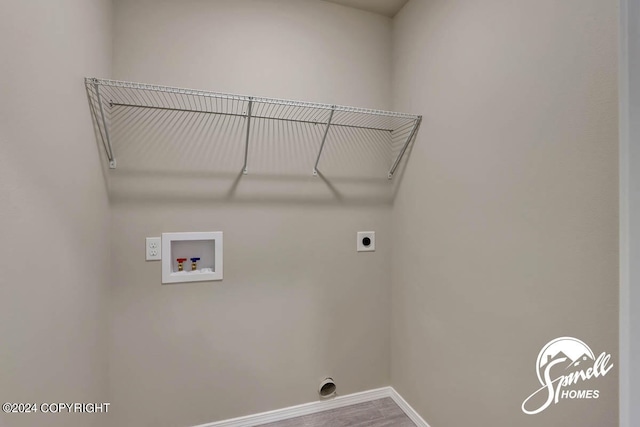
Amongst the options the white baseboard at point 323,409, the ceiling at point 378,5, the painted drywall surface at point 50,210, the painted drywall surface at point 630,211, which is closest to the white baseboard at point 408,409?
the white baseboard at point 323,409

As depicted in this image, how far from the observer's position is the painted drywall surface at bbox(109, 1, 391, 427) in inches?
57.9

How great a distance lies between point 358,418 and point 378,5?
2608 millimetres

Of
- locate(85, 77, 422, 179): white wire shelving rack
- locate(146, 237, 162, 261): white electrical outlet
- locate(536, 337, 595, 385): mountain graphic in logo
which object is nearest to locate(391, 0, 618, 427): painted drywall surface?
locate(536, 337, 595, 385): mountain graphic in logo

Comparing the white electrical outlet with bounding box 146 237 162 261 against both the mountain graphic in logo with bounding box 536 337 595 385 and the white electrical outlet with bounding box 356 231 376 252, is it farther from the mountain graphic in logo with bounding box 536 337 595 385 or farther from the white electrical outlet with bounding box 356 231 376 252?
the mountain graphic in logo with bounding box 536 337 595 385

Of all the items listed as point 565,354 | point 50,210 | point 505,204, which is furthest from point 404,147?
point 50,210

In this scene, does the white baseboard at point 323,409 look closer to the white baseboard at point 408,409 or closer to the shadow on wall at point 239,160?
the white baseboard at point 408,409

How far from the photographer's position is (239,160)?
162 centimetres

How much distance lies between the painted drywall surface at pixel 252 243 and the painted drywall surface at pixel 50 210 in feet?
0.54

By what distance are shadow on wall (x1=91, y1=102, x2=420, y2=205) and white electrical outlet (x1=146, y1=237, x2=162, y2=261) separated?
0.22 metres

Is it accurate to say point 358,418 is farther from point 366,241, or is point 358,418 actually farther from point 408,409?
point 366,241

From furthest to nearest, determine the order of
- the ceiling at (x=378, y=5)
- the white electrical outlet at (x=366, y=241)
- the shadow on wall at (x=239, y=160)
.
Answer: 1. the white electrical outlet at (x=366, y=241)
2. the ceiling at (x=378, y=5)
3. the shadow on wall at (x=239, y=160)

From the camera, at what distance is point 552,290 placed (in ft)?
3.17

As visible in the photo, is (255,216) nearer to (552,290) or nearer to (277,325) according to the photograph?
(277,325)

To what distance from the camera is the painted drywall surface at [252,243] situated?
1470 mm
